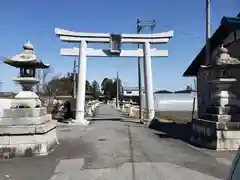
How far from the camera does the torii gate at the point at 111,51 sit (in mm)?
22938

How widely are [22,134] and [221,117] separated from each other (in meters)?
6.82

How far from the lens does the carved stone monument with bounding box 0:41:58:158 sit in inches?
376

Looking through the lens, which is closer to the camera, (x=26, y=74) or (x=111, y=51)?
(x=26, y=74)

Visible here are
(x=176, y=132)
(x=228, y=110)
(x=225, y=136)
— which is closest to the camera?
(x=225, y=136)

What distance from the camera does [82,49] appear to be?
915 inches

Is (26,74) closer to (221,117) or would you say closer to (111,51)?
(221,117)

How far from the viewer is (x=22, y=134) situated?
9.63 metres

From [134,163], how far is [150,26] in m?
20.9

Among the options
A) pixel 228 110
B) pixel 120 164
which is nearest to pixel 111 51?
pixel 228 110

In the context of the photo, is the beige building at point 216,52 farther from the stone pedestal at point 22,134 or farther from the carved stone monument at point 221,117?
the stone pedestal at point 22,134

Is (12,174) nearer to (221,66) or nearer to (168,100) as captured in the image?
(221,66)

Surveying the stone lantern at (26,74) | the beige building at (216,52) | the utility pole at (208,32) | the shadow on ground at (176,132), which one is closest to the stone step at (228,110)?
the beige building at (216,52)

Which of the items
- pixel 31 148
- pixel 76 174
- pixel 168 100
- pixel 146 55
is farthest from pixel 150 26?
pixel 168 100

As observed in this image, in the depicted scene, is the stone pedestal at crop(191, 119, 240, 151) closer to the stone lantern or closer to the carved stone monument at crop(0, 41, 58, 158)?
the carved stone monument at crop(0, 41, 58, 158)
